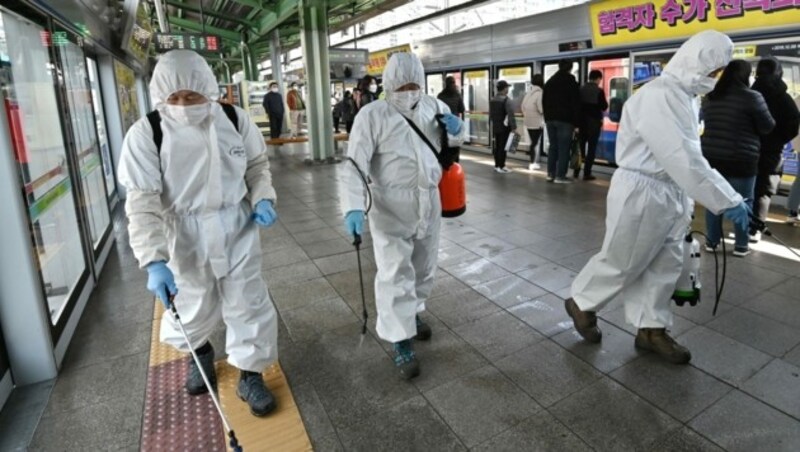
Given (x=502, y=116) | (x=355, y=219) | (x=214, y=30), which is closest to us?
(x=355, y=219)

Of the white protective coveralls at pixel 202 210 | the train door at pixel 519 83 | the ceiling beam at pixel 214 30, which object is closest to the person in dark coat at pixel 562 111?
the train door at pixel 519 83

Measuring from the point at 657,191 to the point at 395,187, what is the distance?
132 centimetres

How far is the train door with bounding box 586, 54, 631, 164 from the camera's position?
24.6 feet

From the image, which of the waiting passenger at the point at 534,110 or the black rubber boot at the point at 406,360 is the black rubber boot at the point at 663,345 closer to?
the black rubber boot at the point at 406,360

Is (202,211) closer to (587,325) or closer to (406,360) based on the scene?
(406,360)

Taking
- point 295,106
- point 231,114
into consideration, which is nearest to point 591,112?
point 231,114

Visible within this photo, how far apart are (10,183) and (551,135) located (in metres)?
6.72

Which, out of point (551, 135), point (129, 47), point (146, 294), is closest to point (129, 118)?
point (129, 47)

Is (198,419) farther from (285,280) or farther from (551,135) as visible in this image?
(551,135)

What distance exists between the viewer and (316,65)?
31.1 ft

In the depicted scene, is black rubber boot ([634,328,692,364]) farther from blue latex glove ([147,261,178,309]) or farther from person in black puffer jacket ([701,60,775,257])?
blue latex glove ([147,261,178,309])

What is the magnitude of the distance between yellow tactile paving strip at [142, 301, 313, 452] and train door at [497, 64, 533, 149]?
7.86 metres

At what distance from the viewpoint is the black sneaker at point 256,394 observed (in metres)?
2.30

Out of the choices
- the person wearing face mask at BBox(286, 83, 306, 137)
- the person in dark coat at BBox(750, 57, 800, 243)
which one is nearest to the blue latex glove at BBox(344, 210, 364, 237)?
the person in dark coat at BBox(750, 57, 800, 243)
